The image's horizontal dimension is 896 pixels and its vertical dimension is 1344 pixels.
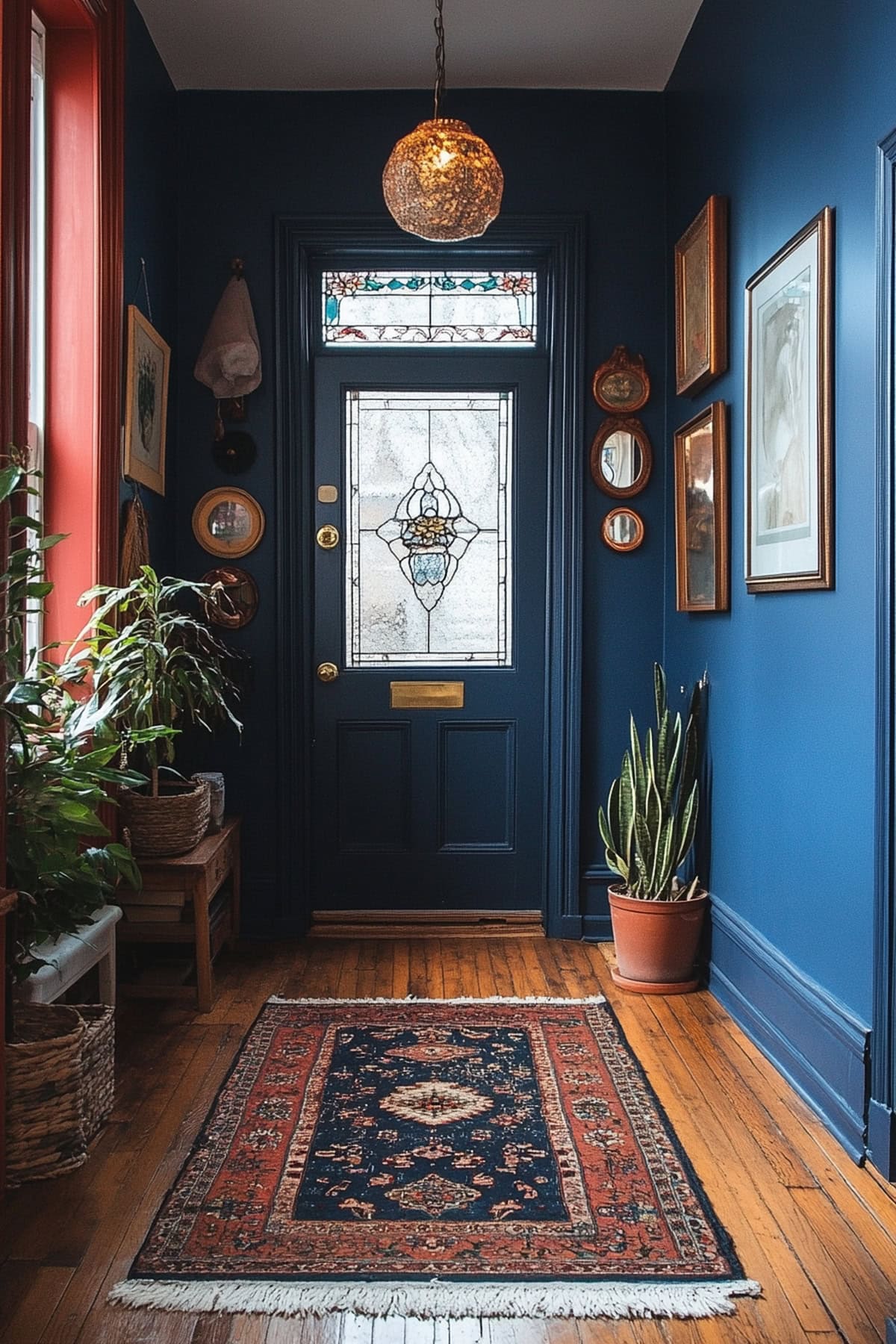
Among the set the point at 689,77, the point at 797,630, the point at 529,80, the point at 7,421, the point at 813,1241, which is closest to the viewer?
the point at 813,1241

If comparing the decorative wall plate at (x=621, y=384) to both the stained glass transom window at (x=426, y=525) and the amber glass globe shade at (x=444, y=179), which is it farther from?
the amber glass globe shade at (x=444, y=179)

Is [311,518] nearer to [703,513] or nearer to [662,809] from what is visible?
[703,513]

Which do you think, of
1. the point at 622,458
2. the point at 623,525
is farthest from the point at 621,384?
the point at 623,525

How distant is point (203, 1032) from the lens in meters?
3.35

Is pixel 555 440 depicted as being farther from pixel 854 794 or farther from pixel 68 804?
pixel 68 804

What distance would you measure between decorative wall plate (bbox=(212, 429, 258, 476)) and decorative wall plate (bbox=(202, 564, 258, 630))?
1.25ft

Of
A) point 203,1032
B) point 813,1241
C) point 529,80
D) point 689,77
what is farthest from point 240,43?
point 813,1241

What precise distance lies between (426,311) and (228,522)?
1140mm

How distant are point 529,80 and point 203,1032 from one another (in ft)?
11.8

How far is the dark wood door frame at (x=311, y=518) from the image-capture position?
14.7ft

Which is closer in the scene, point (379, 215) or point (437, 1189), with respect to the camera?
point (437, 1189)

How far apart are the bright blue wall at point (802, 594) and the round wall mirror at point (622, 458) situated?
20.9 inches

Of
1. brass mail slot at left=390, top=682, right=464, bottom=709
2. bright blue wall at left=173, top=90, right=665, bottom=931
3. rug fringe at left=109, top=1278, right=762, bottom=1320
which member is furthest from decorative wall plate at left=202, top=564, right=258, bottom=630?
rug fringe at left=109, top=1278, right=762, bottom=1320

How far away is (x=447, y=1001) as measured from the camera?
3.66 m
